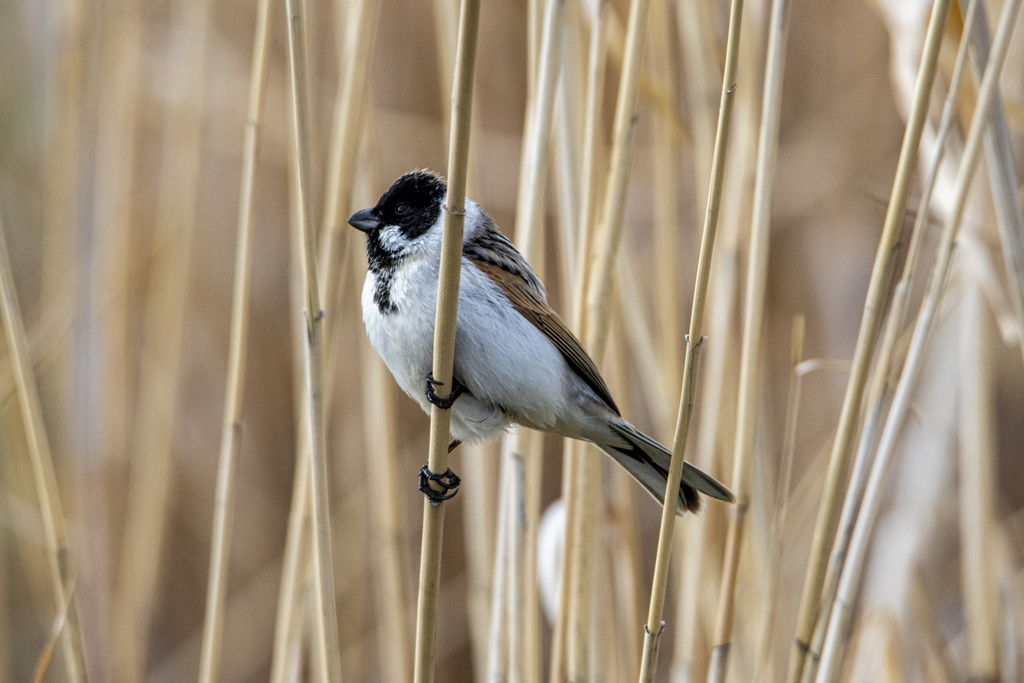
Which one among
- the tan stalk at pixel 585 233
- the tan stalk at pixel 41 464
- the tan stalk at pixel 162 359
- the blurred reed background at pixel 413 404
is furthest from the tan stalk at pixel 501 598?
the tan stalk at pixel 162 359

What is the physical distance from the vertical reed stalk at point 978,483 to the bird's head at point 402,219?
134 cm

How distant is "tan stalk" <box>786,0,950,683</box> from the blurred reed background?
5cm

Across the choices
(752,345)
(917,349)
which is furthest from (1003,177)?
(752,345)

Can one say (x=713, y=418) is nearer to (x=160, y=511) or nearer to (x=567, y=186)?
(x=567, y=186)

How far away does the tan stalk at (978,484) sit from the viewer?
6.29 ft

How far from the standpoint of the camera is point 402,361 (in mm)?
1576

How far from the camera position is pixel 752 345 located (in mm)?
1529

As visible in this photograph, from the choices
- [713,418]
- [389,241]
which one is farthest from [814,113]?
[389,241]

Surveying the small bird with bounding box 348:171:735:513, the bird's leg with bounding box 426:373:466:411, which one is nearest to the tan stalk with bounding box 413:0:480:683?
the bird's leg with bounding box 426:373:466:411

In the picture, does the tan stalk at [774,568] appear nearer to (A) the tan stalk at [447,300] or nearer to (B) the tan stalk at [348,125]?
(A) the tan stalk at [447,300]

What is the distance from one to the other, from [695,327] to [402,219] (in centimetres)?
79

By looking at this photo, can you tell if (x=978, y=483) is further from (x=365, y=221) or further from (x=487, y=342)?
(x=365, y=221)

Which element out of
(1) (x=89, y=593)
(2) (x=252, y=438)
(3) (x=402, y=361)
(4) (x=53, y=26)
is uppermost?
(4) (x=53, y=26)

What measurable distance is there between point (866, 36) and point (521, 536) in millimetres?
2988
